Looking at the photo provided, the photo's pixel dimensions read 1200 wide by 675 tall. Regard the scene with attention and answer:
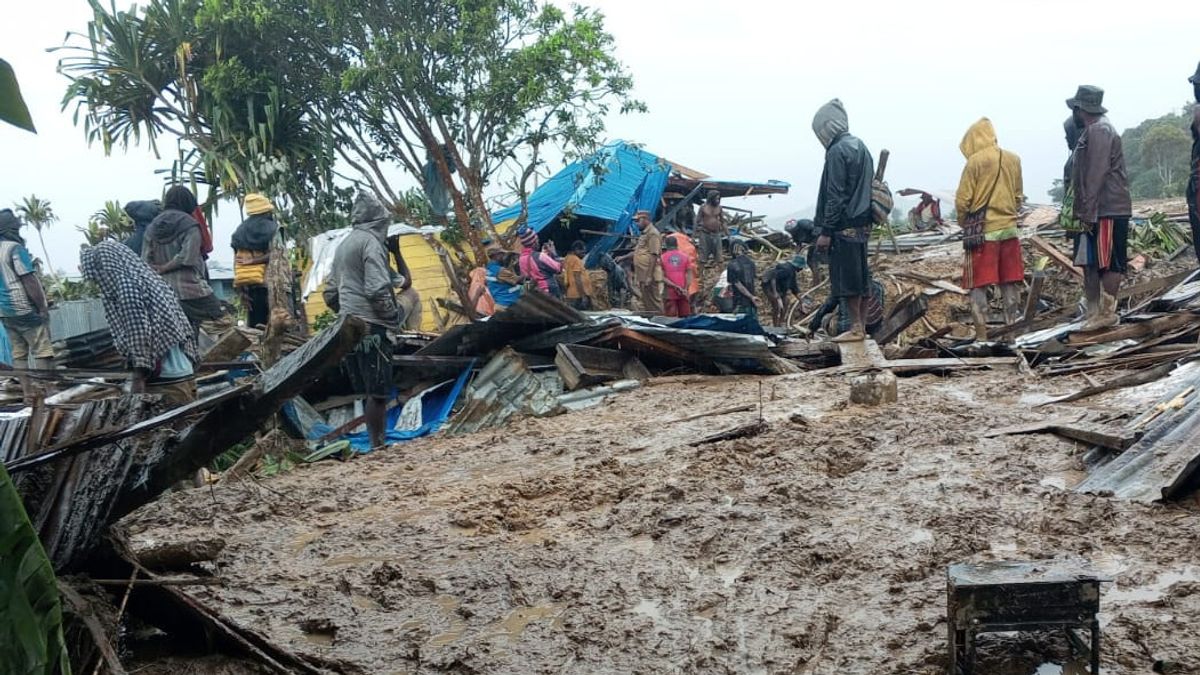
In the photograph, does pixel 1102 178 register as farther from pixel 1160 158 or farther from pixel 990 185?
pixel 1160 158

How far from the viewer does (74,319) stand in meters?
9.49

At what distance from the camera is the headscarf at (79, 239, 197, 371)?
216 inches

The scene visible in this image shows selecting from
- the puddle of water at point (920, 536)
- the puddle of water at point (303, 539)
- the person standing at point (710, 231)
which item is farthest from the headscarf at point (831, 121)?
the person standing at point (710, 231)

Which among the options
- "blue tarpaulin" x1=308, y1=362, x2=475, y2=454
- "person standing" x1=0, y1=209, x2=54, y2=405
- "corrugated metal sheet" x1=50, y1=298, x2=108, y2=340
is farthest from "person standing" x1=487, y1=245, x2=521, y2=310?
"person standing" x1=0, y1=209, x2=54, y2=405

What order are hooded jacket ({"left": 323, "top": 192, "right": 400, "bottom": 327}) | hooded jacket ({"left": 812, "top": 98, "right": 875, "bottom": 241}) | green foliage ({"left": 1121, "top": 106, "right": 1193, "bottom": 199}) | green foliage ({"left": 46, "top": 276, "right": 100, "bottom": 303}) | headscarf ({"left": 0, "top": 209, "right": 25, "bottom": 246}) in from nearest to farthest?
hooded jacket ({"left": 323, "top": 192, "right": 400, "bottom": 327}) → hooded jacket ({"left": 812, "top": 98, "right": 875, "bottom": 241}) → headscarf ({"left": 0, "top": 209, "right": 25, "bottom": 246}) → green foliage ({"left": 46, "top": 276, "right": 100, "bottom": 303}) → green foliage ({"left": 1121, "top": 106, "right": 1193, "bottom": 199})

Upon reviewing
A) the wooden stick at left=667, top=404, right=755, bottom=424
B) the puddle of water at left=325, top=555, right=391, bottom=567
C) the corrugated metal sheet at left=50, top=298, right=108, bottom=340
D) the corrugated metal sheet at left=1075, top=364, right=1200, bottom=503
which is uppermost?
the corrugated metal sheet at left=50, top=298, right=108, bottom=340

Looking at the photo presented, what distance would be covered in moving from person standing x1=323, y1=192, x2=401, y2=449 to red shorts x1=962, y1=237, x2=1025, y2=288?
4943 millimetres

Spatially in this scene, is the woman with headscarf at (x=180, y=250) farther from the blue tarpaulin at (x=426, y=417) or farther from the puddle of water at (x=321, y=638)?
the puddle of water at (x=321, y=638)

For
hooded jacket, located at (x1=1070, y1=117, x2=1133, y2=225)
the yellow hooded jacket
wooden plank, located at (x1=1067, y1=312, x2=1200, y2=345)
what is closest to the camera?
wooden plank, located at (x1=1067, y1=312, x2=1200, y2=345)

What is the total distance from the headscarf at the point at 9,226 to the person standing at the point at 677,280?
821 centimetres

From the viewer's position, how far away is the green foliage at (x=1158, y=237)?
15141mm

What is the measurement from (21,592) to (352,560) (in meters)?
2.58

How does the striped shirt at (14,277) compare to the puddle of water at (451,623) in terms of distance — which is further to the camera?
the striped shirt at (14,277)

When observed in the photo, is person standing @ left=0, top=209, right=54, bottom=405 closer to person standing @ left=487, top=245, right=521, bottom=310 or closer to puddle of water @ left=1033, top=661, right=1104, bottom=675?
person standing @ left=487, top=245, right=521, bottom=310
